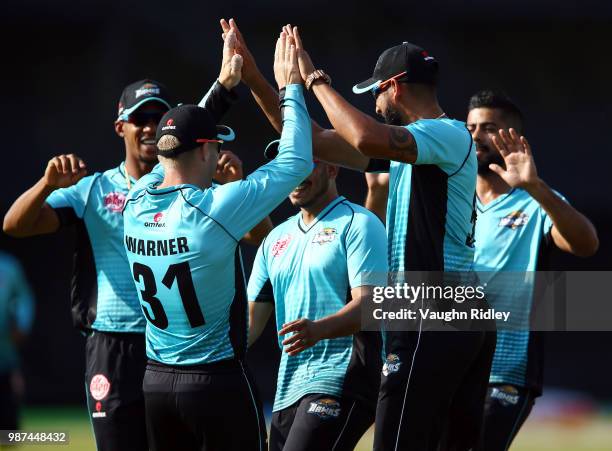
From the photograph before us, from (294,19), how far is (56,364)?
22.2 ft

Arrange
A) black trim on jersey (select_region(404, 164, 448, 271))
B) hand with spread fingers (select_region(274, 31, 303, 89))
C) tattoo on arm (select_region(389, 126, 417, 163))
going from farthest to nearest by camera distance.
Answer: hand with spread fingers (select_region(274, 31, 303, 89)) → black trim on jersey (select_region(404, 164, 448, 271)) → tattoo on arm (select_region(389, 126, 417, 163))

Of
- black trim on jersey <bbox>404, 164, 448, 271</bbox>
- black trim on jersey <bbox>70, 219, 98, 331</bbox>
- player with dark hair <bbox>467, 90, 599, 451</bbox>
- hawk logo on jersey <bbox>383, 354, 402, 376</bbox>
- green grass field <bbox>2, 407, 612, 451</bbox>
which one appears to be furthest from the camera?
green grass field <bbox>2, 407, 612, 451</bbox>

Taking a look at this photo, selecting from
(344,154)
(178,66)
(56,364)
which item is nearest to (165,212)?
(344,154)

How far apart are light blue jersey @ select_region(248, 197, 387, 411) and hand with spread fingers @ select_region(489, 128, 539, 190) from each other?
2.68 feet

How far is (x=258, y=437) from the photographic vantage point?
5512 millimetres

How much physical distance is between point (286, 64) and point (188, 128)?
0.64m

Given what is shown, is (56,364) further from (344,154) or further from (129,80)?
(344,154)

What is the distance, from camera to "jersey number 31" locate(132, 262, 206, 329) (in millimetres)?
5430

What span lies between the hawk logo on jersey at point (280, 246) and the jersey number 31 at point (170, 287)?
1283 millimetres

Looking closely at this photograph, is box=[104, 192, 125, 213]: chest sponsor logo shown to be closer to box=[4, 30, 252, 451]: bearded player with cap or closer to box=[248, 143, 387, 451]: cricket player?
box=[4, 30, 252, 451]: bearded player with cap

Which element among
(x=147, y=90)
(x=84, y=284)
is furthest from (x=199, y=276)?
(x=147, y=90)

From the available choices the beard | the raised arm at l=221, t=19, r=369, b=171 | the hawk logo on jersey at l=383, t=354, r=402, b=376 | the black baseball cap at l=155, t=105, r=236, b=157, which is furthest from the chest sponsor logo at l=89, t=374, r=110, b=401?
the beard

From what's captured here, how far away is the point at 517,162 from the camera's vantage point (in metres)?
6.18

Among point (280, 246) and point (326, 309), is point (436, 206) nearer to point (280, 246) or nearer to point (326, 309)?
point (326, 309)
